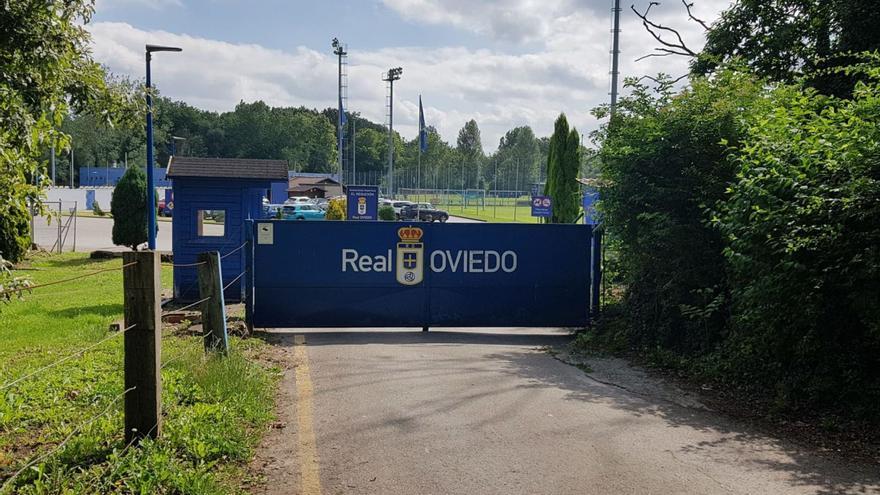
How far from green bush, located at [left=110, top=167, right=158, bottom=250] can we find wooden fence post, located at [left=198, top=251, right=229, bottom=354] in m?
18.8

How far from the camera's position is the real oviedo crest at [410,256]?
37.6ft

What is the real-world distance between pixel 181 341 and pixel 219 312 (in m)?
1.63

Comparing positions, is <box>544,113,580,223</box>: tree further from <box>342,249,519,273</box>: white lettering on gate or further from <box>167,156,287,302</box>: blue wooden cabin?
<box>342,249,519,273</box>: white lettering on gate

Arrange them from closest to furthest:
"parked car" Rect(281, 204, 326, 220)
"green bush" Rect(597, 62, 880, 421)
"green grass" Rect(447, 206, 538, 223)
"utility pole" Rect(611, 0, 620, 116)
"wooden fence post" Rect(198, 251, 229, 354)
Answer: "green bush" Rect(597, 62, 880, 421), "wooden fence post" Rect(198, 251, 229, 354), "utility pole" Rect(611, 0, 620, 116), "parked car" Rect(281, 204, 326, 220), "green grass" Rect(447, 206, 538, 223)

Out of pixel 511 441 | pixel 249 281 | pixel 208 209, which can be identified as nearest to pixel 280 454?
pixel 511 441

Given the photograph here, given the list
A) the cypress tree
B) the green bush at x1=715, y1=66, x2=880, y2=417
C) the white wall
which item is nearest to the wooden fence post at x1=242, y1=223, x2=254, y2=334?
the green bush at x1=715, y1=66, x2=880, y2=417

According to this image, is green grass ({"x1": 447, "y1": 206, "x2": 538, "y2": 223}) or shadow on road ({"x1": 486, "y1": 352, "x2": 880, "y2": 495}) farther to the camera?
green grass ({"x1": 447, "y1": 206, "x2": 538, "y2": 223})

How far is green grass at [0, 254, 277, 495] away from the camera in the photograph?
4641 millimetres

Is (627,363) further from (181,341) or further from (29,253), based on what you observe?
(29,253)

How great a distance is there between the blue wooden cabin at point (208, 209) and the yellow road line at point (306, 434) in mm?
6524

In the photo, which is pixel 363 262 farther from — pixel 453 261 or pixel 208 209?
pixel 208 209

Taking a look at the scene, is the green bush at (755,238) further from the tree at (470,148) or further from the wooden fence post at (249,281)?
the tree at (470,148)

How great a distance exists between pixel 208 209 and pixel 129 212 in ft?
39.1

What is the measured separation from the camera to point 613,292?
12516 millimetres
